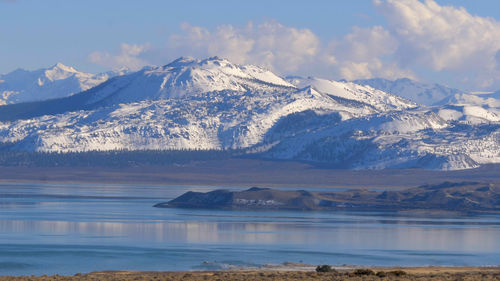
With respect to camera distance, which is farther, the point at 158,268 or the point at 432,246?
the point at 432,246

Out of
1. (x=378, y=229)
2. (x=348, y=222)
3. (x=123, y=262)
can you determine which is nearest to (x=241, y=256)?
(x=123, y=262)

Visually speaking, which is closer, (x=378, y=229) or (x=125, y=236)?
(x=125, y=236)

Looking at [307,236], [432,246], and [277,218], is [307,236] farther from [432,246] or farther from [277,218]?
[277,218]

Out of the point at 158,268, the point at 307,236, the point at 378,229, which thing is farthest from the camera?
the point at 378,229

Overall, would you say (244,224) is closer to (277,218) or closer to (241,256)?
(277,218)

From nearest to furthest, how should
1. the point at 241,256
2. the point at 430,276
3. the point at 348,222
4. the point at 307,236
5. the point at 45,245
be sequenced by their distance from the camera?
the point at 430,276 < the point at 241,256 < the point at 45,245 < the point at 307,236 < the point at 348,222

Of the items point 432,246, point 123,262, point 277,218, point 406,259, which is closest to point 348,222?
point 277,218
